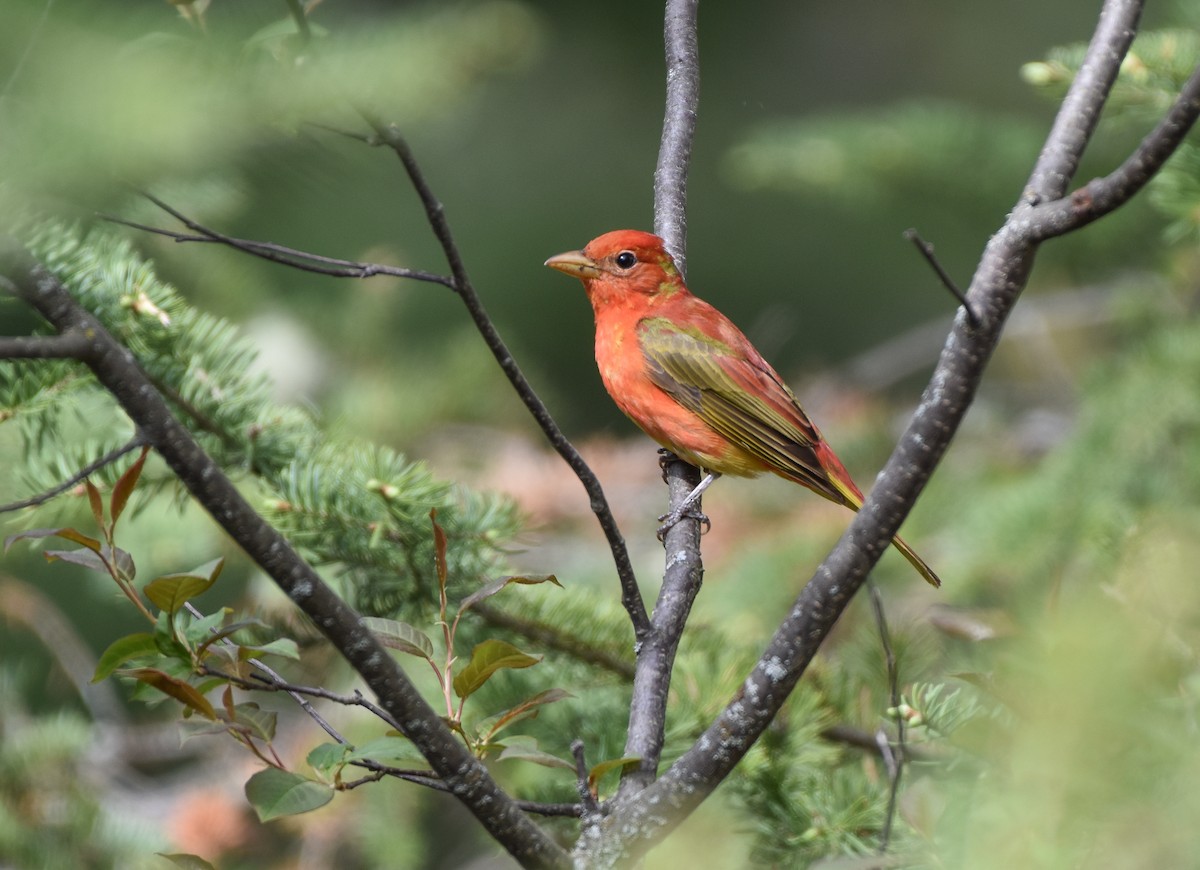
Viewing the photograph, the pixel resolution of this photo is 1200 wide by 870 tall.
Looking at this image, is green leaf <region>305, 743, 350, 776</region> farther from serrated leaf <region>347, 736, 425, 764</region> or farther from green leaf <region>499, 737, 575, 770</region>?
green leaf <region>499, 737, 575, 770</region>

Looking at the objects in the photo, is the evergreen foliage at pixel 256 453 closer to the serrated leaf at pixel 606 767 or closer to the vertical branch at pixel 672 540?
the vertical branch at pixel 672 540

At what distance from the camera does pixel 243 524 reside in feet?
3.22

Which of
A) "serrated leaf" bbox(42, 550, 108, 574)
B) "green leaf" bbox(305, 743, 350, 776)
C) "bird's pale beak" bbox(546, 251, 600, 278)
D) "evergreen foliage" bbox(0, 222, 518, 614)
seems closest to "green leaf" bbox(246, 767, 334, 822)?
"green leaf" bbox(305, 743, 350, 776)

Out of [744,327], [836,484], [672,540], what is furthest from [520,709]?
[744,327]

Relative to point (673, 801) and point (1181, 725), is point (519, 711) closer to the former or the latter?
point (673, 801)

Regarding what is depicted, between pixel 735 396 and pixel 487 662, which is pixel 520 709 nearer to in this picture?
pixel 487 662

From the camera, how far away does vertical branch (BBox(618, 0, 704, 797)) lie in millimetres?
1452

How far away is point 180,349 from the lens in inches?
75.5

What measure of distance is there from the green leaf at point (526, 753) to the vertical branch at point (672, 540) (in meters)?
0.11

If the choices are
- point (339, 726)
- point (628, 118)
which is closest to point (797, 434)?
point (339, 726)

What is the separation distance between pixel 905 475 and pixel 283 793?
0.66 meters

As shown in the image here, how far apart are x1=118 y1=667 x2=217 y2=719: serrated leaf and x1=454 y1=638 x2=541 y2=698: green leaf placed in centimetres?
25

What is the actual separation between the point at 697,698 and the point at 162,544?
1.58 metres

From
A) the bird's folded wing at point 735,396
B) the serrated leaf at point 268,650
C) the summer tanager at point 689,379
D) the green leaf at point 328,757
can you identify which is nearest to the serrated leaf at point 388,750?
the green leaf at point 328,757
